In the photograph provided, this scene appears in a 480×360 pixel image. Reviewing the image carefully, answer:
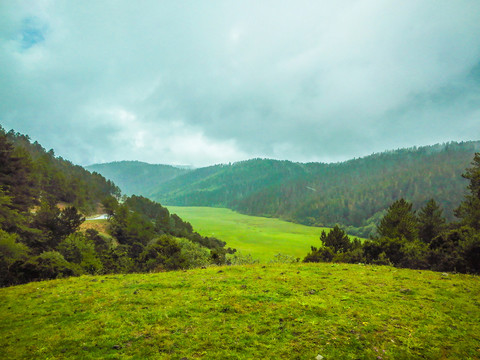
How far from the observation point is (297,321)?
8211 mm

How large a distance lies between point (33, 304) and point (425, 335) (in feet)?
51.1

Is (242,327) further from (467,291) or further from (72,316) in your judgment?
(467,291)

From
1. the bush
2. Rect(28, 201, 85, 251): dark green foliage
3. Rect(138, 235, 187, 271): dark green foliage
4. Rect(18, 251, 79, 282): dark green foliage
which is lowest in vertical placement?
the bush

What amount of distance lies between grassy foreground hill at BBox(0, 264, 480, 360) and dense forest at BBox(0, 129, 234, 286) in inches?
152

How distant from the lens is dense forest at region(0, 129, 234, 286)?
15.7 metres

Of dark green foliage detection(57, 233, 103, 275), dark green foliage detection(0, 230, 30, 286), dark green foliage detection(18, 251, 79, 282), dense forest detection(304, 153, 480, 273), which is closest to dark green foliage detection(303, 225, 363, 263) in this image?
dense forest detection(304, 153, 480, 273)

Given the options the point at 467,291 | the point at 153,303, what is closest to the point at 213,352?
the point at 153,303

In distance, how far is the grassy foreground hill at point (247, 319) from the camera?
21.4 ft

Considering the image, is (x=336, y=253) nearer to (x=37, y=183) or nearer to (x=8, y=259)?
(x=8, y=259)

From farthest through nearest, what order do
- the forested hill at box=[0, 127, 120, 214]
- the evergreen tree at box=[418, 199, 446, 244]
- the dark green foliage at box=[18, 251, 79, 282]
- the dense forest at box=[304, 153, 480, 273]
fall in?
1. the evergreen tree at box=[418, 199, 446, 244]
2. the forested hill at box=[0, 127, 120, 214]
3. the dense forest at box=[304, 153, 480, 273]
4. the dark green foliage at box=[18, 251, 79, 282]

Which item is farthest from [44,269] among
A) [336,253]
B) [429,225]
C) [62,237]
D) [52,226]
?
[429,225]

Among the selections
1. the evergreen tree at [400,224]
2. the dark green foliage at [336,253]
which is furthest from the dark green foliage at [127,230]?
the evergreen tree at [400,224]

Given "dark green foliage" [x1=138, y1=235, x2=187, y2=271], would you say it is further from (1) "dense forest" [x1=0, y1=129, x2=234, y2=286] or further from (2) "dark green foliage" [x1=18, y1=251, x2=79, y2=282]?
(2) "dark green foliage" [x1=18, y1=251, x2=79, y2=282]

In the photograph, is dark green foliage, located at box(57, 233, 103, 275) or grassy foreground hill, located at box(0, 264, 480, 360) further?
dark green foliage, located at box(57, 233, 103, 275)
